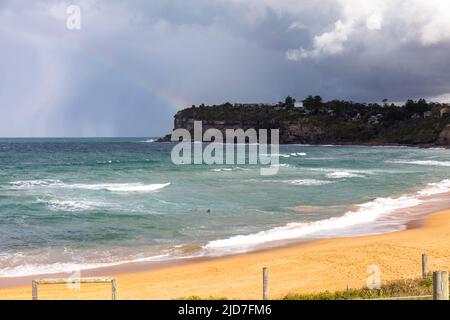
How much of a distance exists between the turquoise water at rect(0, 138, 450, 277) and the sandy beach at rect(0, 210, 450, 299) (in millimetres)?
2180

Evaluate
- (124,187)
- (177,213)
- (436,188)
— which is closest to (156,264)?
(177,213)

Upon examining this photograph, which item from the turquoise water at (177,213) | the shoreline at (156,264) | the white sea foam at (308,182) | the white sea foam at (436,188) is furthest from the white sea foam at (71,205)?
the white sea foam at (436,188)

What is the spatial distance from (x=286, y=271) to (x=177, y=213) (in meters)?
14.1

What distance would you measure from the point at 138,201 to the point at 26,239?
12.5 m

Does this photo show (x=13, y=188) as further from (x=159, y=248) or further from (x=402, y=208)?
(x=402, y=208)

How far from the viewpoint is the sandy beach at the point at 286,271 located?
49.0ft

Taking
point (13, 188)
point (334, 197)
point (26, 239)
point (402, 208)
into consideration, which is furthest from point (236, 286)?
point (13, 188)

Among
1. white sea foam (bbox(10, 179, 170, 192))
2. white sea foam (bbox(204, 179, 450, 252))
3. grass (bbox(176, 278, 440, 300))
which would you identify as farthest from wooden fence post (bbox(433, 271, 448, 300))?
white sea foam (bbox(10, 179, 170, 192))

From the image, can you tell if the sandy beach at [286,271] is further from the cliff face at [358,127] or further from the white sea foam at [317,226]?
the cliff face at [358,127]

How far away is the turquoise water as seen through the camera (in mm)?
21641

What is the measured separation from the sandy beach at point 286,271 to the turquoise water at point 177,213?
2.18 meters

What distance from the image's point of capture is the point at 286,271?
57.6ft

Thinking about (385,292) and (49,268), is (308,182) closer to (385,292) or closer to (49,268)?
(49,268)
